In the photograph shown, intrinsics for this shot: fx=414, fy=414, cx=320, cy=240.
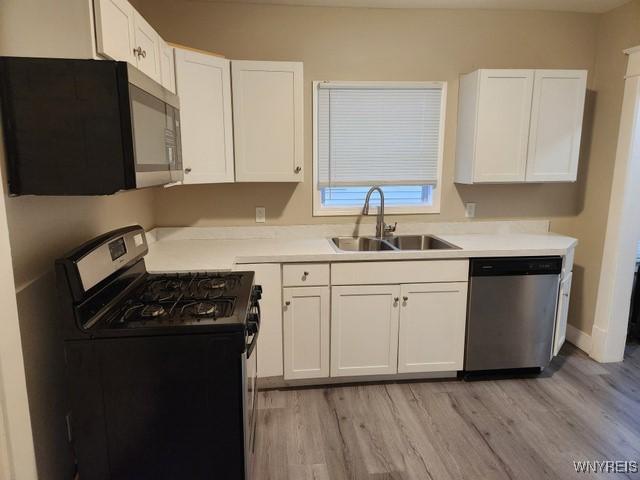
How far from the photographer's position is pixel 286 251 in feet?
8.38

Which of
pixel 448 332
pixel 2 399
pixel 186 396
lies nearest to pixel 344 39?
pixel 448 332

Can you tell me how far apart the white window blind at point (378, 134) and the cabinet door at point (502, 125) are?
33 centimetres

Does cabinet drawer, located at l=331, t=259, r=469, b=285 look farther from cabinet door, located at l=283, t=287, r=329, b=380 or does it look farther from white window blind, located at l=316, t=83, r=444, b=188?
white window blind, located at l=316, t=83, r=444, b=188

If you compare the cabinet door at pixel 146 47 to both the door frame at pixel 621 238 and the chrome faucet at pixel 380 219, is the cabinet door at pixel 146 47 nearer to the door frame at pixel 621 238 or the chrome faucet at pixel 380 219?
the chrome faucet at pixel 380 219

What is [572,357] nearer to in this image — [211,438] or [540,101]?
[540,101]

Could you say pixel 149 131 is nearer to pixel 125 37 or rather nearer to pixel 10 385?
pixel 125 37

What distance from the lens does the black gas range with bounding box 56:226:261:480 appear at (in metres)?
1.30

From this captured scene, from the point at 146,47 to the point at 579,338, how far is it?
11.6 ft

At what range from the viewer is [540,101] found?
2.81 m

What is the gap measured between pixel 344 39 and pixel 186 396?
253cm

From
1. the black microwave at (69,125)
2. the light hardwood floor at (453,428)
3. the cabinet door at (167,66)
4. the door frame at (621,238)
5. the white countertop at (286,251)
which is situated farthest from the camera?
the door frame at (621,238)

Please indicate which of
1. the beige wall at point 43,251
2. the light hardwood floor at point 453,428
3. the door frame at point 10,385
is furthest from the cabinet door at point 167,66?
the light hardwood floor at point 453,428

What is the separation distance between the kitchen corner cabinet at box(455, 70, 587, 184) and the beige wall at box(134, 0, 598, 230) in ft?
0.89

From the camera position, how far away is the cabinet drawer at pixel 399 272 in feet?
8.36
